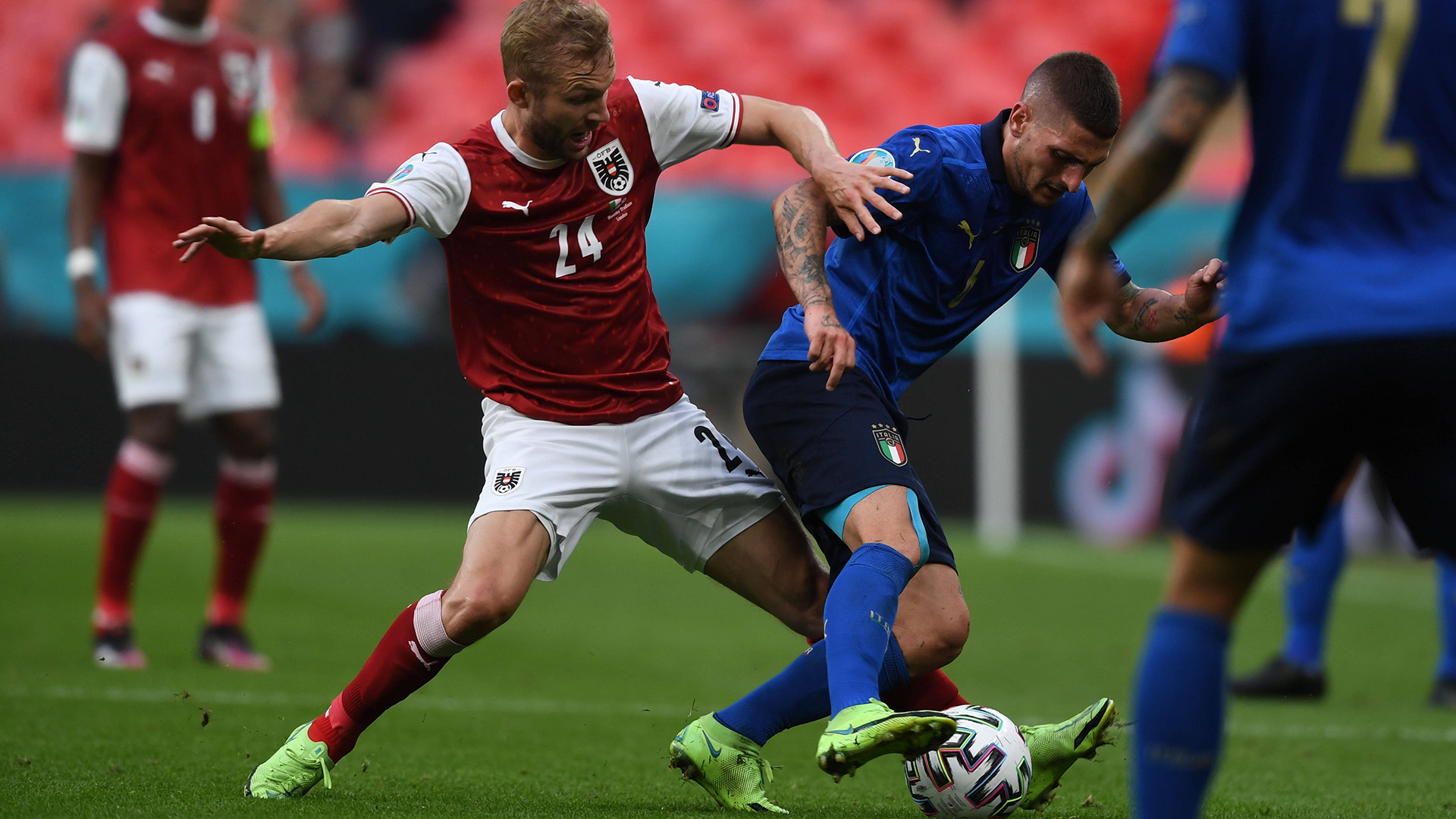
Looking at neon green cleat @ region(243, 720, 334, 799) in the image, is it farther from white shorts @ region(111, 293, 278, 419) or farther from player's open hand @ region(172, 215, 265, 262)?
white shorts @ region(111, 293, 278, 419)

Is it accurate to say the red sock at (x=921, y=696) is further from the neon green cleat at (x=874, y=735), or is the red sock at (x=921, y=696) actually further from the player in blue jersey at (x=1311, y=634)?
the player in blue jersey at (x=1311, y=634)

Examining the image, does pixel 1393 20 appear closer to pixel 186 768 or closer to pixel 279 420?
pixel 186 768

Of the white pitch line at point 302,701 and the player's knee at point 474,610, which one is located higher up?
the player's knee at point 474,610

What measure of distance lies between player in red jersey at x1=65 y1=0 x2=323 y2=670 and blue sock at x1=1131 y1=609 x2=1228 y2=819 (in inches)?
166

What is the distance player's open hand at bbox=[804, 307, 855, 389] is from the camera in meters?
3.41

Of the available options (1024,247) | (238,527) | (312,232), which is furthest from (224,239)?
(238,527)

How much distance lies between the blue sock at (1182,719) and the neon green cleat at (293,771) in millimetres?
1915

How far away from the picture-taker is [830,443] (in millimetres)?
3605

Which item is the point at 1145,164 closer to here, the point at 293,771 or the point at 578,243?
the point at 578,243

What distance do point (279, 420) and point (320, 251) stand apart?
29.5ft

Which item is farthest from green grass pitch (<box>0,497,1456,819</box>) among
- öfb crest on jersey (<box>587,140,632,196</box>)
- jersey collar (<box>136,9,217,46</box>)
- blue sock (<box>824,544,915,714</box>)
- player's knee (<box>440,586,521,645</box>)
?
jersey collar (<box>136,9,217,46</box>)

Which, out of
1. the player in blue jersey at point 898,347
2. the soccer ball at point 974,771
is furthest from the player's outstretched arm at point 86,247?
the soccer ball at point 974,771

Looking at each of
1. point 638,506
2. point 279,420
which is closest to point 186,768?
point 638,506

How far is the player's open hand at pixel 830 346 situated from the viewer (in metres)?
3.41
